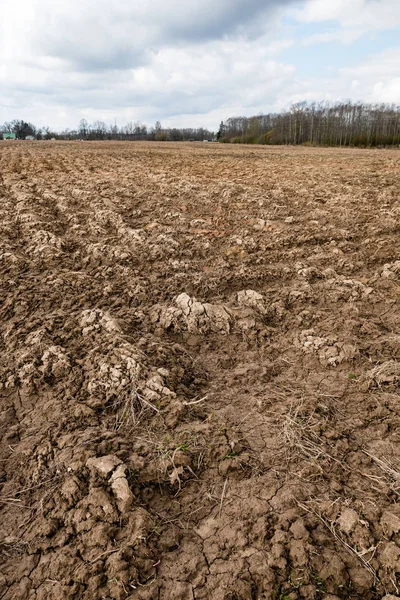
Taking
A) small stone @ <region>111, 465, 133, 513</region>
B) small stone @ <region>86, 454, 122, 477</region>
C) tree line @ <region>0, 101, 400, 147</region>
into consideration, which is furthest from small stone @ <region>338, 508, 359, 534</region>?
tree line @ <region>0, 101, 400, 147</region>

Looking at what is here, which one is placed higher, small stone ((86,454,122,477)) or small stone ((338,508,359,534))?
small stone ((86,454,122,477))

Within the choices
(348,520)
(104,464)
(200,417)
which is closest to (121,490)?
(104,464)

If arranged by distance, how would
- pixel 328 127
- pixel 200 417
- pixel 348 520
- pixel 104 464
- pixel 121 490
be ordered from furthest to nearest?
1. pixel 328 127
2. pixel 200 417
3. pixel 104 464
4. pixel 121 490
5. pixel 348 520

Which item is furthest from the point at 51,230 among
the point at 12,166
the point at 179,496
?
the point at 12,166

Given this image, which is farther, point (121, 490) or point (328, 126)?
point (328, 126)

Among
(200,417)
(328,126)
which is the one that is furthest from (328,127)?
(200,417)

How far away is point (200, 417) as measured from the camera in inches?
110

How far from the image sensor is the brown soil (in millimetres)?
1869

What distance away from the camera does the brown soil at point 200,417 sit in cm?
187

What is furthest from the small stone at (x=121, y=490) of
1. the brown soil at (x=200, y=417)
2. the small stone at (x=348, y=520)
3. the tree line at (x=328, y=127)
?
the tree line at (x=328, y=127)

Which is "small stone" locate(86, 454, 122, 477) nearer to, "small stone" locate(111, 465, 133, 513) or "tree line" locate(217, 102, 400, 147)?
"small stone" locate(111, 465, 133, 513)

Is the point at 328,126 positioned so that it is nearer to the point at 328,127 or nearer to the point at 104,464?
the point at 328,127

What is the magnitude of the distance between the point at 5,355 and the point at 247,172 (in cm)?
1117

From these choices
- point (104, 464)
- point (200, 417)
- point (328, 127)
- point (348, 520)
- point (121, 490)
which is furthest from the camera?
point (328, 127)
